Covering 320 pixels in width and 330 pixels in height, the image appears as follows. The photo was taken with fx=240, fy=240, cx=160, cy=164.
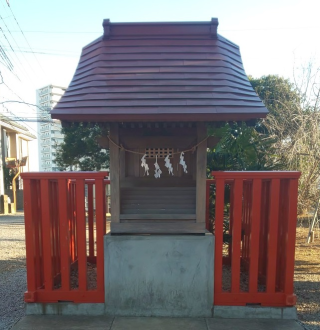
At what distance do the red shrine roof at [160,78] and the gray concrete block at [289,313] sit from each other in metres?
2.52

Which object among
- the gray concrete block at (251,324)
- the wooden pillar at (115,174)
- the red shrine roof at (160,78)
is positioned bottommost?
the gray concrete block at (251,324)


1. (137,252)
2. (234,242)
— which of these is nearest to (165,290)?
(137,252)

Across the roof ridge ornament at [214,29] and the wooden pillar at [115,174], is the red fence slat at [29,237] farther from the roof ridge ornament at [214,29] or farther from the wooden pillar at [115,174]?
the roof ridge ornament at [214,29]

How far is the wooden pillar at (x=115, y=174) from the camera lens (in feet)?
10.2

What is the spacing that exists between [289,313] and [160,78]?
3.46m

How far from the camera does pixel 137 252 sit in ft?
10.2

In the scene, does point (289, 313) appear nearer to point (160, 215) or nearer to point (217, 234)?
point (217, 234)

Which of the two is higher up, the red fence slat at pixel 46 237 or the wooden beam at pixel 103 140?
the wooden beam at pixel 103 140

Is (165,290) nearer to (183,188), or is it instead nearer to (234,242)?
(234,242)

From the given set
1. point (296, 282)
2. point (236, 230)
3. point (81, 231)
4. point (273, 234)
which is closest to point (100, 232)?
point (81, 231)

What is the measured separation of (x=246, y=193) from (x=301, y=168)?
10.2 feet

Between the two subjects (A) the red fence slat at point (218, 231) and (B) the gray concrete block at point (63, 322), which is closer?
(B) the gray concrete block at point (63, 322)

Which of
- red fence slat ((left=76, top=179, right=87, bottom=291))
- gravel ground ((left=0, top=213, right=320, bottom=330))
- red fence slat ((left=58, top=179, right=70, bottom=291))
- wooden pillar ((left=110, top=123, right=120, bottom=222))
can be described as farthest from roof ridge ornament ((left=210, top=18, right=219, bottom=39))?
gravel ground ((left=0, top=213, right=320, bottom=330))

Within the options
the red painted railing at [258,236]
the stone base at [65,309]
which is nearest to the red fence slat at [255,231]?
the red painted railing at [258,236]
